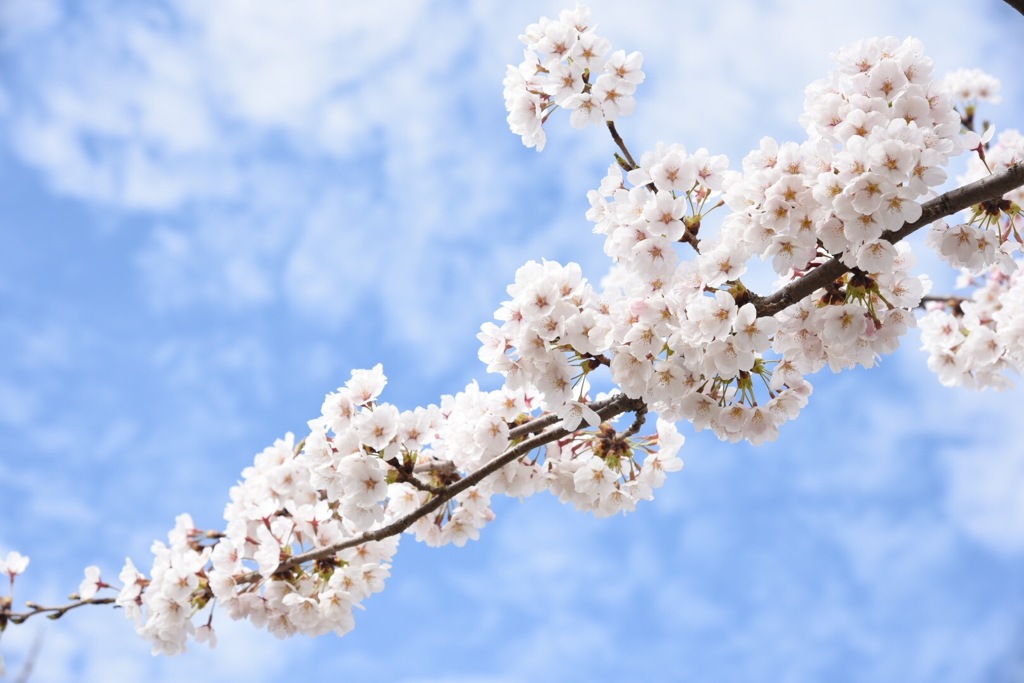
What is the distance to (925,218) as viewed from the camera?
11.5ft

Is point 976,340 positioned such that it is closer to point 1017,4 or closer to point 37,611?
point 1017,4

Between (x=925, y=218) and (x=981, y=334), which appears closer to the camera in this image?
(x=925, y=218)

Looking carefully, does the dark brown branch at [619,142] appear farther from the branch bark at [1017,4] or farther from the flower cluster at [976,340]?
the flower cluster at [976,340]

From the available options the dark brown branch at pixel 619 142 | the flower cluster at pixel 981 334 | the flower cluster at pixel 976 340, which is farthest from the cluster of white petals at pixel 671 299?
the flower cluster at pixel 976 340

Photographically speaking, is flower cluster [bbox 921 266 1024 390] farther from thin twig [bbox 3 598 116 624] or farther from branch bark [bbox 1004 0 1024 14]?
thin twig [bbox 3 598 116 624]

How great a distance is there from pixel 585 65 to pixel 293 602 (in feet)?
11.7

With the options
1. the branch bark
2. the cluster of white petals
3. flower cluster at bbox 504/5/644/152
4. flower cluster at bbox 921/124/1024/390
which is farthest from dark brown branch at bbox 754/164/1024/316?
flower cluster at bbox 921/124/1024/390

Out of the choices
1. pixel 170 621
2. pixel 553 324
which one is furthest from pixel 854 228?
pixel 170 621

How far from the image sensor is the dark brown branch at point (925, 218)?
3.42 m

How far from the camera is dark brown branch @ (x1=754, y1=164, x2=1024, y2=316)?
3416 mm

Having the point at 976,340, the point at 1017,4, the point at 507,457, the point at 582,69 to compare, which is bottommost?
the point at 507,457

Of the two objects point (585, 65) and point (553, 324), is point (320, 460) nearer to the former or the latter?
point (553, 324)

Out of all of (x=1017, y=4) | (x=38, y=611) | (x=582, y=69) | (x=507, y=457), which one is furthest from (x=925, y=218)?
(x=38, y=611)

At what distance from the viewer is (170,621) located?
16.5 feet
